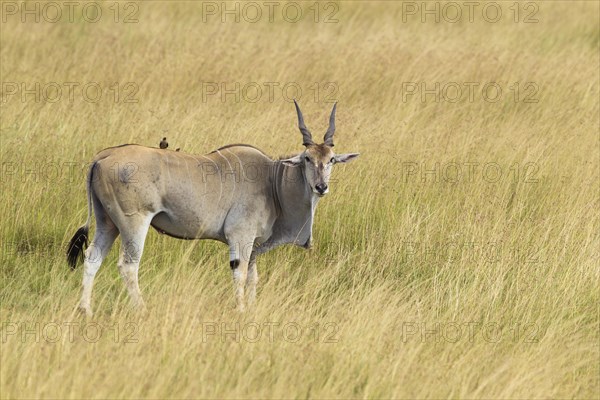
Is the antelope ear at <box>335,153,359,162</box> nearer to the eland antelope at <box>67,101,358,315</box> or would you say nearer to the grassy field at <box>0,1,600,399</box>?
the eland antelope at <box>67,101,358,315</box>

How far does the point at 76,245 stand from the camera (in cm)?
756

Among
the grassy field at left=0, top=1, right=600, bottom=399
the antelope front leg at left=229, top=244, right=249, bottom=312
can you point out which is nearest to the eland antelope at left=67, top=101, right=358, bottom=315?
the antelope front leg at left=229, top=244, right=249, bottom=312

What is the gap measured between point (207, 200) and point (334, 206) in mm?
1633

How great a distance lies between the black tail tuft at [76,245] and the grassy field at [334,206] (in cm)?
14

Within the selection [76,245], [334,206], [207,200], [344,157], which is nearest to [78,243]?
[76,245]

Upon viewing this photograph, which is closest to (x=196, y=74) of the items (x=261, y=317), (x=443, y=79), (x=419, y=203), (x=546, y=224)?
(x=443, y=79)

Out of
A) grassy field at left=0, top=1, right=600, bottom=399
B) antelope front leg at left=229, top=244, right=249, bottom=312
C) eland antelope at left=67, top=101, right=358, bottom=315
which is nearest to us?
grassy field at left=0, top=1, right=600, bottom=399

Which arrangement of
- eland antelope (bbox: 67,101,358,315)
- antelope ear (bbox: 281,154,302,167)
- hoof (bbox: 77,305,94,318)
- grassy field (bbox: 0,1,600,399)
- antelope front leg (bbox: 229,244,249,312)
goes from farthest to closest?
1. antelope ear (bbox: 281,154,302,167)
2. antelope front leg (bbox: 229,244,249,312)
3. eland antelope (bbox: 67,101,358,315)
4. hoof (bbox: 77,305,94,318)
5. grassy field (bbox: 0,1,600,399)

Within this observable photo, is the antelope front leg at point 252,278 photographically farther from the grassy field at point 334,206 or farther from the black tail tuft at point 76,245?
the black tail tuft at point 76,245

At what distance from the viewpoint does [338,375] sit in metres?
6.01

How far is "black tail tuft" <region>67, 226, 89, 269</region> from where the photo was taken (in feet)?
24.6

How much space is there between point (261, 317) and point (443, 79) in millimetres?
6668

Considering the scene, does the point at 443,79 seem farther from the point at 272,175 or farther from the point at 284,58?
the point at 272,175

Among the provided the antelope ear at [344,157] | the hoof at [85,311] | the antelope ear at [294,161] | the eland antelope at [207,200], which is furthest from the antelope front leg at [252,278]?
the hoof at [85,311]
